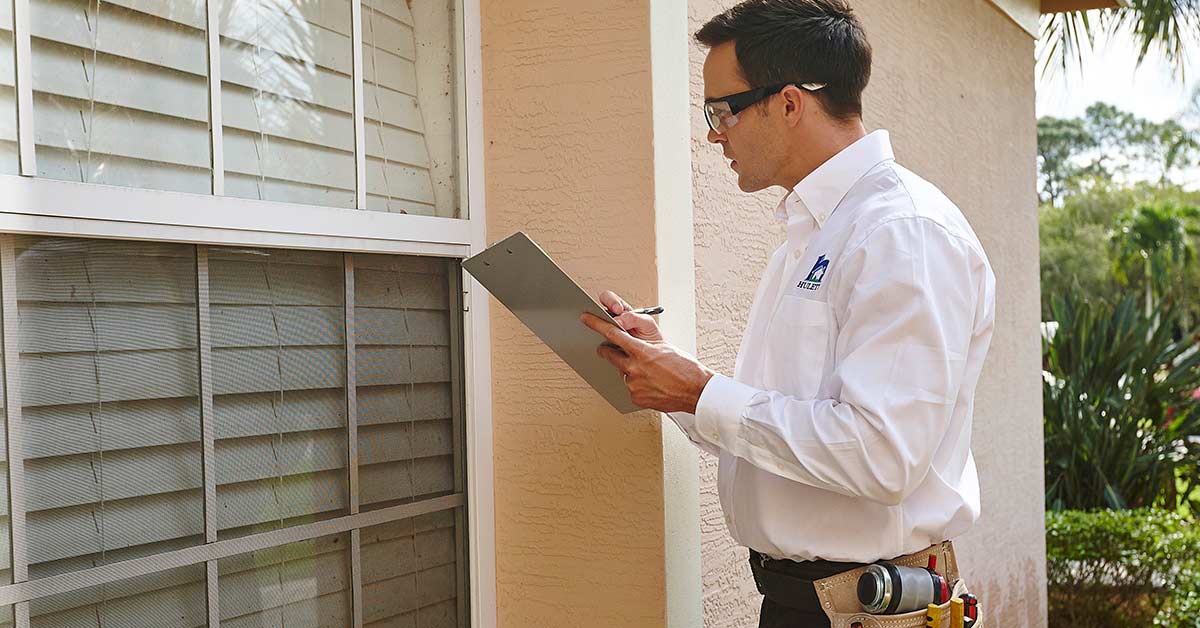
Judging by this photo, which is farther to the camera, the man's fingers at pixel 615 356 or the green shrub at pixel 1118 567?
the green shrub at pixel 1118 567

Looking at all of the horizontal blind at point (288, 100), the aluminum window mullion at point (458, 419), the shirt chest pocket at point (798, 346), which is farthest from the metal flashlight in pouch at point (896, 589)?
the horizontal blind at point (288, 100)

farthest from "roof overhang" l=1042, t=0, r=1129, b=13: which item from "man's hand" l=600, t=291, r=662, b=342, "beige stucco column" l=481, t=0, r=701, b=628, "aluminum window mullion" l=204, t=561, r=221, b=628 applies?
"aluminum window mullion" l=204, t=561, r=221, b=628

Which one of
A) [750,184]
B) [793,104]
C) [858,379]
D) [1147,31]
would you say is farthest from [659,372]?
[1147,31]

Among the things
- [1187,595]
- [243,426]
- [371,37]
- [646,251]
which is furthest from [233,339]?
[1187,595]

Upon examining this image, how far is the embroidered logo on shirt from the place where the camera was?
2.04m

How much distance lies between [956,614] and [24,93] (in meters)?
1.86

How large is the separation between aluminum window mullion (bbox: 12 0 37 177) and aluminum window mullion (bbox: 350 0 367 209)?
700mm

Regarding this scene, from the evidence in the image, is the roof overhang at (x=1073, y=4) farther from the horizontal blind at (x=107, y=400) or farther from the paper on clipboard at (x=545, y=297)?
the horizontal blind at (x=107, y=400)

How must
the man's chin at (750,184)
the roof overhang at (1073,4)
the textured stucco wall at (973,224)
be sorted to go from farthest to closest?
the roof overhang at (1073,4), the textured stucco wall at (973,224), the man's chin at (750,184)

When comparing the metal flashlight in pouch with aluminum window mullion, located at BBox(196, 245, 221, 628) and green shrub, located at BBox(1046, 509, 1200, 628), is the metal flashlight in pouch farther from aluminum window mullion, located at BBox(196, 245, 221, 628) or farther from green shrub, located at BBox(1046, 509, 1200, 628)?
green shrub, located at BBox(1046, 509, 1200, 628)

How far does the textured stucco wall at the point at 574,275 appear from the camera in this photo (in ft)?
8.43

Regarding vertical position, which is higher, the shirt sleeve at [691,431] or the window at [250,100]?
the window at [250,100]

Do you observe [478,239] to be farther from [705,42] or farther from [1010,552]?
[1010,552]

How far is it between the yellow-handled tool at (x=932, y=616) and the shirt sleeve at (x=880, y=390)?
25cm
